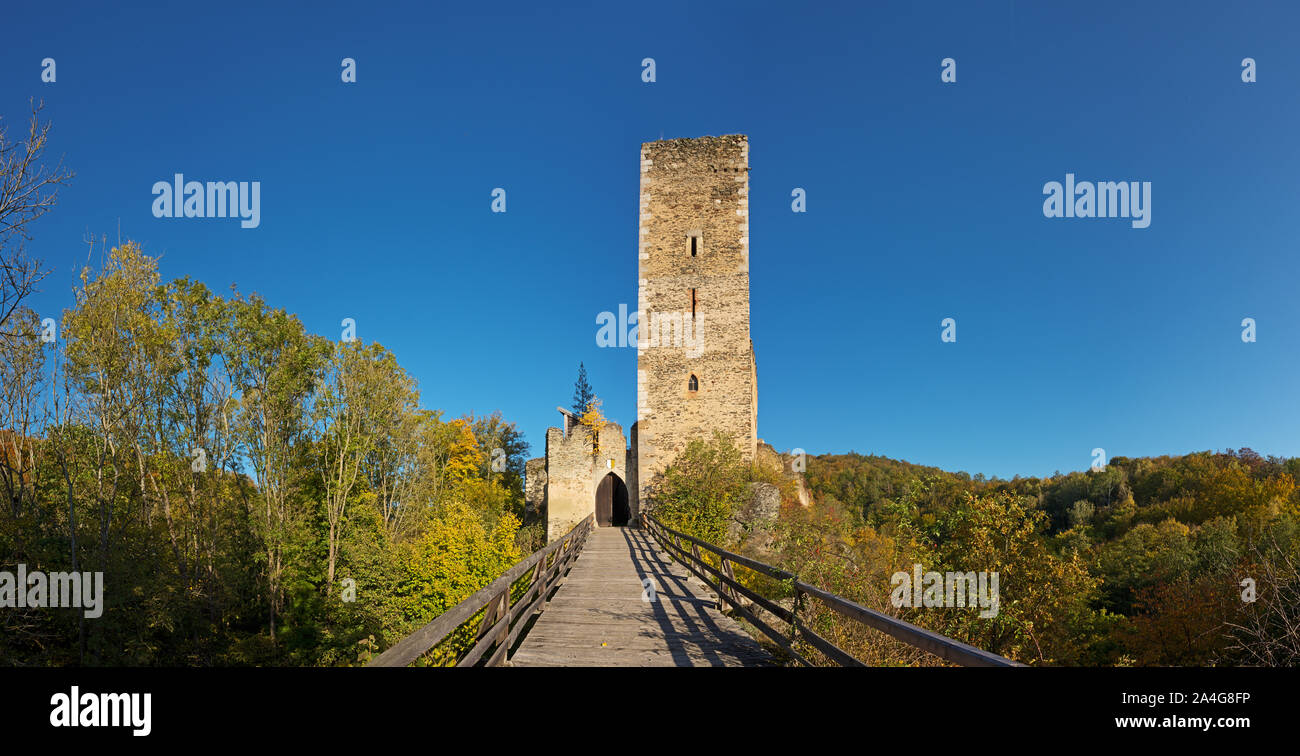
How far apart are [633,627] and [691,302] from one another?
55.9ft

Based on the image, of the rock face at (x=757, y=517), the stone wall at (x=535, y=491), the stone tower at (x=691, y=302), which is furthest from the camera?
the stone wall at (x=535, y=491)

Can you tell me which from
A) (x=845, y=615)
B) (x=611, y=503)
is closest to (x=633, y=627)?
(x=845, y=615)

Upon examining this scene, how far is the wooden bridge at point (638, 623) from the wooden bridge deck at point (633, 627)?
0.04 ft

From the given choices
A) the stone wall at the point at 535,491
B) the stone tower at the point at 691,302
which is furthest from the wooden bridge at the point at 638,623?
the stone wall at the point at 535,491

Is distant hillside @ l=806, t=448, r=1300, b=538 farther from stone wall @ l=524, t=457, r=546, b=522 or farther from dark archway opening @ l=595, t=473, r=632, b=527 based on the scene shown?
stone wall @ l=524, t=457, r=546, b=522

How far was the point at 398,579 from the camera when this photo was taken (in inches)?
805

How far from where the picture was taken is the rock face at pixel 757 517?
18.1m

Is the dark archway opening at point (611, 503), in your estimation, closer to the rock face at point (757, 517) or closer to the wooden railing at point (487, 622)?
the rock face at point (757, 517)

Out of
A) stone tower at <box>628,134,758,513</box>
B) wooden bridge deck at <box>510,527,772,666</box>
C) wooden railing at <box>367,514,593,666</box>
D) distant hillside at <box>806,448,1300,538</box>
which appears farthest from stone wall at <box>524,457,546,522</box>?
wooden railing at <box>367,514,593,666</box>

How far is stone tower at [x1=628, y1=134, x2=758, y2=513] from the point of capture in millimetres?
22234
